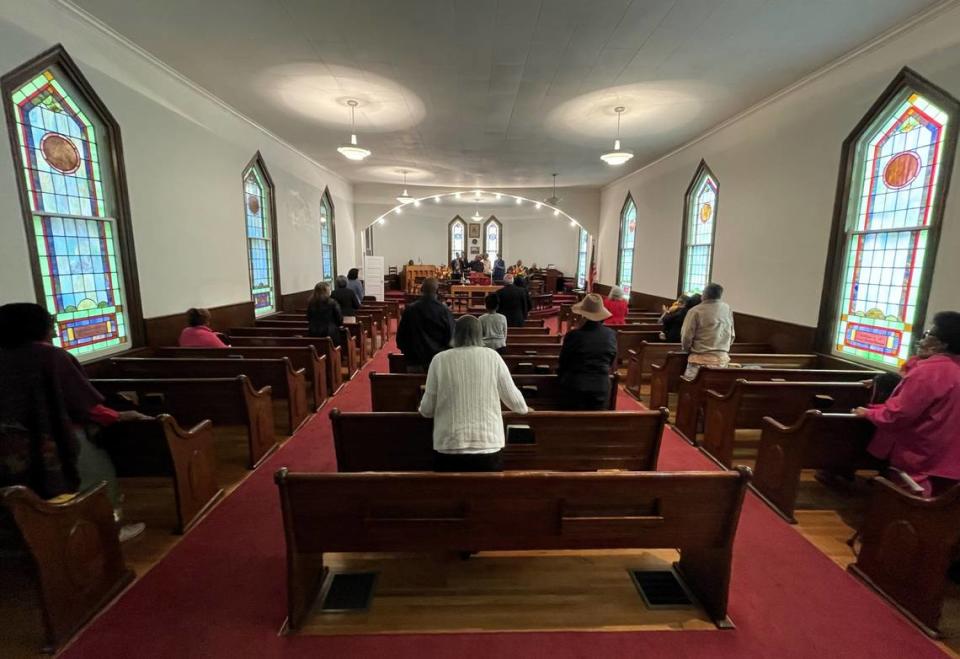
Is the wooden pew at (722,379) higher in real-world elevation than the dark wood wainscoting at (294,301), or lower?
lower

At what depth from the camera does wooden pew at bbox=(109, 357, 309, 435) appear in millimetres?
4098

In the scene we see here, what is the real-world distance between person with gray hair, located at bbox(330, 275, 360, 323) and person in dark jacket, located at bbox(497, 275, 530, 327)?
2.52 m

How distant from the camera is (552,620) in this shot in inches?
81.9

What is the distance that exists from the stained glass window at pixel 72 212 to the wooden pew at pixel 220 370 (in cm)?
60

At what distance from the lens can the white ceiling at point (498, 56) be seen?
3844 mm

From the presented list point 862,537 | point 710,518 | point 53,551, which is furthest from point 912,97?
point 53,551

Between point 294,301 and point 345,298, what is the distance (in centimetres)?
284

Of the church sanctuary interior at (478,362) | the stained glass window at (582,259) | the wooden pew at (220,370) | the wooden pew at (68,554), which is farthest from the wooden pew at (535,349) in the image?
the stained glass window at (582,259)

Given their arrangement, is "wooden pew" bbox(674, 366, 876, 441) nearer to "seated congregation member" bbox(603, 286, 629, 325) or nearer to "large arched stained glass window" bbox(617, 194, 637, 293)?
"seated congregation member" bbox(603, 286, 629, 325)

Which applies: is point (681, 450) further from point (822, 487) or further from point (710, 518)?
point (710, 518)

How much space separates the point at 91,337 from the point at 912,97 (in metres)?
8.71

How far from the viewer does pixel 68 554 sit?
1.93 metres

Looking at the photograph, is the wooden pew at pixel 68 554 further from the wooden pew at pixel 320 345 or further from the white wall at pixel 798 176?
the white wall at pixel 798 176

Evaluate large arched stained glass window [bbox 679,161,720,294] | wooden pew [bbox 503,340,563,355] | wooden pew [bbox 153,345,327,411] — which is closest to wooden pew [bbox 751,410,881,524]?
wooden pew [bbox 503,340,563,355]
